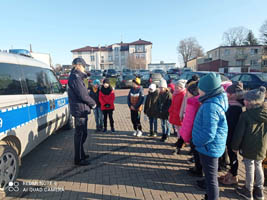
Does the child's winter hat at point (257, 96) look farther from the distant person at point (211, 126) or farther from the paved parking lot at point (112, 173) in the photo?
the paved parking lot at point (112, 173)

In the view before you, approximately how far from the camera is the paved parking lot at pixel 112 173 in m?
2.91

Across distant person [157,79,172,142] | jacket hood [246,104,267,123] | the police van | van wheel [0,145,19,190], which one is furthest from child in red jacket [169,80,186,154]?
van wheel [0,145,19,190]

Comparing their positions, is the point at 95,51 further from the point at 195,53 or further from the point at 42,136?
the point at 42,136

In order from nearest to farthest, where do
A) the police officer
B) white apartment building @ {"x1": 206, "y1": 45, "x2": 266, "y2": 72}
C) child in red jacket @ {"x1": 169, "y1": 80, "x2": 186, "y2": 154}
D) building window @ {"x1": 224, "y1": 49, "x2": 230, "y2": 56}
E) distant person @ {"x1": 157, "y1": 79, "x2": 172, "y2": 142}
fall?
the police officer
child in red jacket @ {"x1": 169, "y1": 80, "x2": 186, "y2": 154}
distant person @ {"x1": 157, "y1": 79, "x2": 172, "y2": 142}
white apartment building @ {"x1": 206, "y1": 45, "x2": 266, "y2": 72}
building window @ {"x1": 224, "y1": 49, "x2": 230, "y2": 56}

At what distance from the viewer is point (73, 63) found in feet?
12.1

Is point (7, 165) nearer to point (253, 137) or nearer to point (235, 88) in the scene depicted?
point (253, 137)

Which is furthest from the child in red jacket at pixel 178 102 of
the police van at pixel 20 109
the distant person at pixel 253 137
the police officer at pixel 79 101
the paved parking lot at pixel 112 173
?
the police van at pixel 20 109

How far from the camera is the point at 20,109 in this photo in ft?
10.1

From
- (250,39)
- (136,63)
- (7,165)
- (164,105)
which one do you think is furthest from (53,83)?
(250,39)

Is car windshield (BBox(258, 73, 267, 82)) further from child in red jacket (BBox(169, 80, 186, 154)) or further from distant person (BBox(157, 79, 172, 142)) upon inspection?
child in red jacket (BBox(169, 80, 186, 154))

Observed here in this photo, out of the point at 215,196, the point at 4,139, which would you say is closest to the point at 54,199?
the point at 4,139

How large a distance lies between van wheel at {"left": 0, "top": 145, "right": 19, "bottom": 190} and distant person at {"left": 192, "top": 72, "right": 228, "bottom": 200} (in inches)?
113

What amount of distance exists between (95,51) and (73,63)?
7902 centimetres

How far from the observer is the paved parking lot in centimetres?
291
